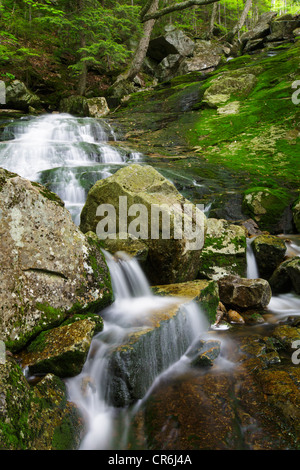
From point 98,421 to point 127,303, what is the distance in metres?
1.75

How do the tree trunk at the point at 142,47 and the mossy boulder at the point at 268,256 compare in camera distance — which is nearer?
the mossy boulder at the point at 268,256

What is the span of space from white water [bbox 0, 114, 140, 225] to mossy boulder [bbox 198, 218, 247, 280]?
3.03m

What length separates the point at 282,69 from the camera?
1596 cm

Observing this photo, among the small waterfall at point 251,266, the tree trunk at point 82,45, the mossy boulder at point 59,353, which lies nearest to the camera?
the mossy boulder at point 59,353

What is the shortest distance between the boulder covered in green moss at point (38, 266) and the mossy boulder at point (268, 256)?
13.1 feet

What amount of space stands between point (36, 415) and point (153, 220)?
332cm

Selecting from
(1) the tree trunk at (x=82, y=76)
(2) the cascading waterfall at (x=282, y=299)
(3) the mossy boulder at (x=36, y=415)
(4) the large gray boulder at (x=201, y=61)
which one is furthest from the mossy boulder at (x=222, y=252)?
(4) the large gray boulder at (x=201, y=61)

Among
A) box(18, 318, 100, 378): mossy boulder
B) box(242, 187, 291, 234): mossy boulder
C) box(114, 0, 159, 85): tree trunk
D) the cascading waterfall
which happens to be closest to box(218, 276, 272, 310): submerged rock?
the cascading waterfall

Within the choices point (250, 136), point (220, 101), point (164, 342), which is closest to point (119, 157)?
point (250, 136)

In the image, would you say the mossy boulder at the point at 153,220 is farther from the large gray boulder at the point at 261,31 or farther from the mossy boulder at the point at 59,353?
the large gray boulder at the point at 261,31

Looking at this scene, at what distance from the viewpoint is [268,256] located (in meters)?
6.56

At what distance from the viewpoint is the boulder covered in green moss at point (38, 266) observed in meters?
3.05

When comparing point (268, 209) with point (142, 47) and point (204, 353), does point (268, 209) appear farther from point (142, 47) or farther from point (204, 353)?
point (142, 47)
